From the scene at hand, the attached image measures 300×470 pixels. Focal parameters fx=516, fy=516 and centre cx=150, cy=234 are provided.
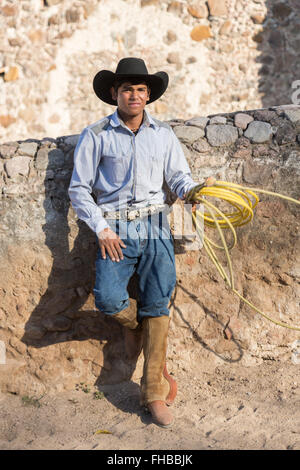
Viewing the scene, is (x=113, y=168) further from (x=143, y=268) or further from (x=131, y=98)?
(x=143, y=268)

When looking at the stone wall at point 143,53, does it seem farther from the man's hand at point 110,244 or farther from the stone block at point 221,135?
the man's hand at point 110,244

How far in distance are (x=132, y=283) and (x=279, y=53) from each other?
13.1 ft

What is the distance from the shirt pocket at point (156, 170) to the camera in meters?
2.84

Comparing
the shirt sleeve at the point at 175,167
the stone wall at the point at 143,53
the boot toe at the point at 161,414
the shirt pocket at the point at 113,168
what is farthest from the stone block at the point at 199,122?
the stone wall at the point at 143,53

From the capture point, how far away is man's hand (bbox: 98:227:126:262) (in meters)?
2.67

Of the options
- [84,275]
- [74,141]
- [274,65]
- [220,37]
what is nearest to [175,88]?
[220,37]

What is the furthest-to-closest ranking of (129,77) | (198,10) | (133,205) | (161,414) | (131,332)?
(198,10)
(131,332)
(133,205)
(129,77)
(161,414)

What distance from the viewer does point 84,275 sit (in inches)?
124

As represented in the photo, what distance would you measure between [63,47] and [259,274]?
3.89 meters

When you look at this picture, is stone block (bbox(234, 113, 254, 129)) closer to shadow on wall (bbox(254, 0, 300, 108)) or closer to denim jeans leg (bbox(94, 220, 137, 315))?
denim jeans leg (bbox(94, 220, 137, 315))

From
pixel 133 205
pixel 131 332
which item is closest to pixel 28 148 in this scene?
pixel 133 205

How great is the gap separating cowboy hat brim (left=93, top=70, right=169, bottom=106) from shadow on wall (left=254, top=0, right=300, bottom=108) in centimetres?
333

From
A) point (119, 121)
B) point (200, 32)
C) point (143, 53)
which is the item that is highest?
point (200, 32)

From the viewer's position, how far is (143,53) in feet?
19.0
